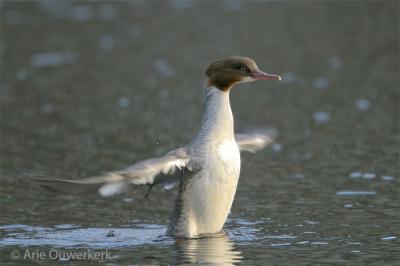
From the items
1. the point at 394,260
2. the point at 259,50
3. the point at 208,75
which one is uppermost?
the point at 259,50

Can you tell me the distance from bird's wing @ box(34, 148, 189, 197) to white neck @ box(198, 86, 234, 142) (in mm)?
338

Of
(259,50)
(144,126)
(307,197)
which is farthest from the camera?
(259,50)

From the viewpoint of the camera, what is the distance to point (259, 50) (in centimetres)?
2350

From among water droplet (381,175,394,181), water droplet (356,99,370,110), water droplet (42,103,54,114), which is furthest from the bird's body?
water droplet (42,103,54,114)

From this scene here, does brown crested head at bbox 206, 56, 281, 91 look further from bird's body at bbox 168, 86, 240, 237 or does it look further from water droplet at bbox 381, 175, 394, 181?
water droplet at bbox 381, 175, 394, 181

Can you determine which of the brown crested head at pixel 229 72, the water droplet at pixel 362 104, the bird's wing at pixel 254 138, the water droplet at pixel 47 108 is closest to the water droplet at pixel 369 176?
the bird's wing at pixel 254 138

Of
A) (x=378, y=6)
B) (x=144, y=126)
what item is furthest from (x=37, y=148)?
(x=378, y=6)

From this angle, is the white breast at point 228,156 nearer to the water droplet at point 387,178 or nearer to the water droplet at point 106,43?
the water droplet at point 387,178

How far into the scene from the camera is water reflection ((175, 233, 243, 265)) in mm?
9656

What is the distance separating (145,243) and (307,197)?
2.75m

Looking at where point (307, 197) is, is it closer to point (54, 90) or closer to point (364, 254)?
point (364, 254)

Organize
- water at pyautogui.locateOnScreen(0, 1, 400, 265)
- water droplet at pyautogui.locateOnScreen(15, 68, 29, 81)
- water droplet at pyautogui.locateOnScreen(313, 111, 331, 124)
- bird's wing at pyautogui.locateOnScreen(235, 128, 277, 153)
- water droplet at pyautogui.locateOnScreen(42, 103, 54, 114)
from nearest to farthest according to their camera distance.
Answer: water at pyautogui.locateOnScreen(0, 1, 400, 265)
bird's wing at pyautogui.locateOnScreen(235, 128, 277, 153)
water droplet at pyautogui.locateOnScreen(313, 111, 331, 124)
water droplet at pyautogui.locateOnScreen(42, 103, 54, 114)
water droplet at pyautogui.locateOnScreen(15, 68, 29, 81)

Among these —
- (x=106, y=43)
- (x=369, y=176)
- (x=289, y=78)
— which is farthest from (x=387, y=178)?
(x=106, y=43)

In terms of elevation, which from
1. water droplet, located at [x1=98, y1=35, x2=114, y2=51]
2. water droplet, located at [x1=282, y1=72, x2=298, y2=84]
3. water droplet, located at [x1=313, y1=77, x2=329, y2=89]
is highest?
water droplet, located at [x1=98, y1=35, x2=114, y2=51]
